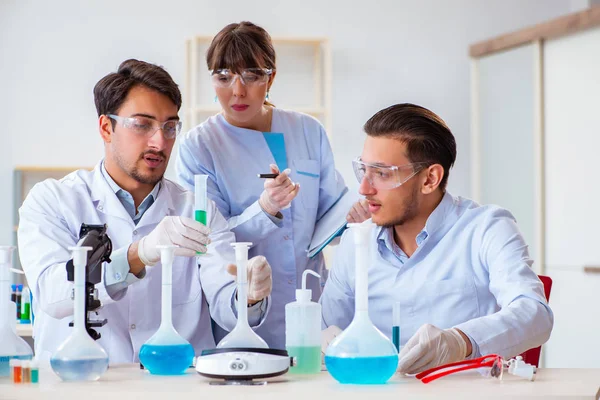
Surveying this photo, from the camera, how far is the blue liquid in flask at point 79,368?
150cm

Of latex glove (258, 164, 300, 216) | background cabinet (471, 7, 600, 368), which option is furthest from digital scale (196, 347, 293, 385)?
background cabinet (471, 7, 600, 368)

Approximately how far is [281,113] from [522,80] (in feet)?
7.39

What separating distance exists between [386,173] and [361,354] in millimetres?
728

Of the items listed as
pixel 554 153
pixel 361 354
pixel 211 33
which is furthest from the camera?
pixel 211 33

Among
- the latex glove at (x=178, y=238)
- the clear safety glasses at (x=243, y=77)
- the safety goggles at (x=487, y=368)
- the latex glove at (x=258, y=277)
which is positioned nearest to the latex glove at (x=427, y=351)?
the safety goggles at (x=487, y=368)

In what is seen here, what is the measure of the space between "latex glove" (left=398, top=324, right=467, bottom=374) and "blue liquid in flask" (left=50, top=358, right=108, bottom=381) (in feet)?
1.88

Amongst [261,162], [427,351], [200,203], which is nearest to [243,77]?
[261,162]

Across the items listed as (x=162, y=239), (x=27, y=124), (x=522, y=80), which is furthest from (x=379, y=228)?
(x=27, y=124)

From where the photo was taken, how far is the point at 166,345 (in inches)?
62.7

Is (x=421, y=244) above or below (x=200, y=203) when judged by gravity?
below

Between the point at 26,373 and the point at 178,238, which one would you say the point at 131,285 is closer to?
the point at 178,238

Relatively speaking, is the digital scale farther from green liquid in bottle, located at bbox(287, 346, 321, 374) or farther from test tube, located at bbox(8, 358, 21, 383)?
test tube, located at bbox(8, 358, 21, 383)

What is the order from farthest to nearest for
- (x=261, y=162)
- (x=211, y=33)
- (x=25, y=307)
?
(x=211, y=33)
(x=25, y=307)
(x=261, y=162)

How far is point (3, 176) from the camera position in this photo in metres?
4.72
